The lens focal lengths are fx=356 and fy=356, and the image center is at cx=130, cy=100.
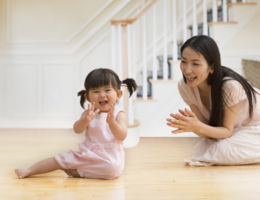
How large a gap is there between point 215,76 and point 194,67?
0.15m

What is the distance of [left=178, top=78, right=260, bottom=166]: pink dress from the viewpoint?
2.07m

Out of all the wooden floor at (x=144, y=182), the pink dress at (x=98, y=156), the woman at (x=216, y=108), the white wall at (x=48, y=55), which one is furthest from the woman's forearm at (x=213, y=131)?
the white wall at (x=48, y=55)

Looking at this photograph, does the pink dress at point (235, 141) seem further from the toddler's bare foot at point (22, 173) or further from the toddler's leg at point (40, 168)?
the toddler's bare foot at point (22, 173)

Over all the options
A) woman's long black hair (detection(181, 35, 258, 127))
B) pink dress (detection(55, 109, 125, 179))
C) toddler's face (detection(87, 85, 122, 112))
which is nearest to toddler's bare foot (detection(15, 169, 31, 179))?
pink dress (detection(55, 109, 125, 179))

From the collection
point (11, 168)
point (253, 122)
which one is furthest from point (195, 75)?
point (11, 168)

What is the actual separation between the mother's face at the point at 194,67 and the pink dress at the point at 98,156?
0.47m

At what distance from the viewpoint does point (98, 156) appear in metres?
1.84

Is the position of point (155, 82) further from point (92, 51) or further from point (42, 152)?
point (42, 152)

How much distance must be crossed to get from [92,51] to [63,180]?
2.59 metres

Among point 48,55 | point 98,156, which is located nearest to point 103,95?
point 98,156

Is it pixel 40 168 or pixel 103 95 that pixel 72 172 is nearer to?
pixel 40 168

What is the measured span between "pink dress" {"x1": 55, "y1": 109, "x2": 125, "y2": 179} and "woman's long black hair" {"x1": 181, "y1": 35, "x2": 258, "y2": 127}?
59 cm

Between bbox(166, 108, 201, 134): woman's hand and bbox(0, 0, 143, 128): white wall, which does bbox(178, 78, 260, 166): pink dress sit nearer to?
bbox(166, 108, 201, 134): woman's hand

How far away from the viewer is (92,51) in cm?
423
